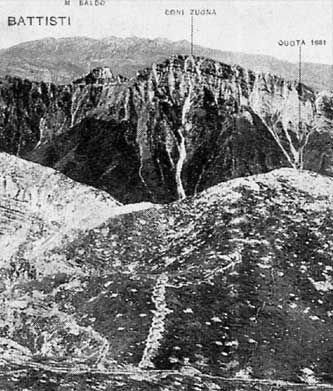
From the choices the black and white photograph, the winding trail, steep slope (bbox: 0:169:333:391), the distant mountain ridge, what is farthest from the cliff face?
the winding trail

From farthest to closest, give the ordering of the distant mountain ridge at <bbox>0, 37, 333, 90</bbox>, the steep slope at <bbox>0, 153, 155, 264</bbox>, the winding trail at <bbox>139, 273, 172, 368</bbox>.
Answer: the distant mountain ridge at <bbox>0, 37, 333, 90</bbox> < the steep slope at <bbox>0, 153, 155, 264</bbox> < the winding trail at <bbox>139, 273, 172, 368</bbox>

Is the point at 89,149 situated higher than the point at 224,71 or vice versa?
the point at 224,71

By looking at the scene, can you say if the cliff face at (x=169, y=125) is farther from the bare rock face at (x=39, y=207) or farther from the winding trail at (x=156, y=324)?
the winding trail at (x=156, y=324)

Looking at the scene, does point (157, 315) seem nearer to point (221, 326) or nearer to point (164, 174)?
point (221, 326)

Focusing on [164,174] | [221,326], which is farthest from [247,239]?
[164,174]

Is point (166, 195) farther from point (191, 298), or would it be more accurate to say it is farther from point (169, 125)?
point (191, 298)

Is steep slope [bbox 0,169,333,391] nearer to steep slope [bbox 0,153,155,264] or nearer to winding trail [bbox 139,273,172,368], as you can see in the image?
winding trail [bbox 139,273,172,368]
